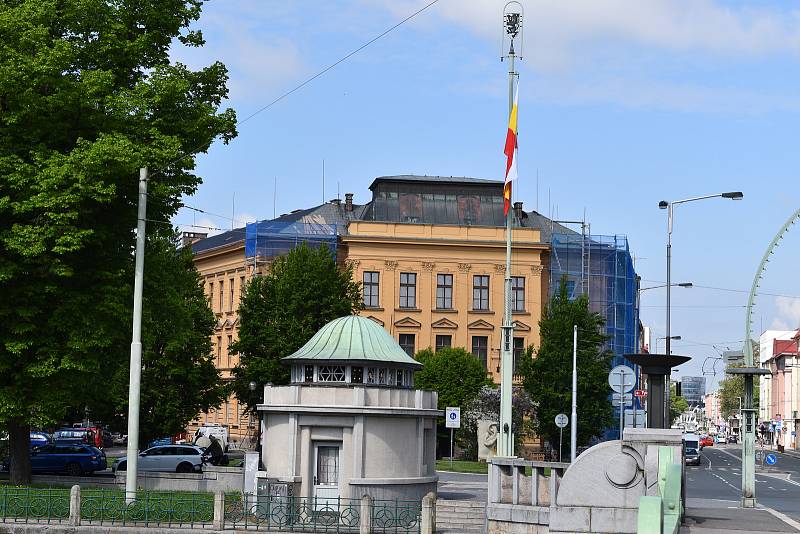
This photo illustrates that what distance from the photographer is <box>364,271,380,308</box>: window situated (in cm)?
8150

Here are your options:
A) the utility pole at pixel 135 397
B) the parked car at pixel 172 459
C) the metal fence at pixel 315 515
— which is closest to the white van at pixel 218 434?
the parked car at pixel 172 459

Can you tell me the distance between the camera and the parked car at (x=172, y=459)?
47.5 meters

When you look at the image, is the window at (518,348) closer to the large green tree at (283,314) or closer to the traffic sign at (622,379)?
the large green tree at (283,314)

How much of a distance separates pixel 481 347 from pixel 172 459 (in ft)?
120

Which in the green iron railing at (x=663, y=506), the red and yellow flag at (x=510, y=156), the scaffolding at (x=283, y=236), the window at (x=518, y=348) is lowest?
the green iron railing at (x=663, y=506)

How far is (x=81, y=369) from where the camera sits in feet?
107

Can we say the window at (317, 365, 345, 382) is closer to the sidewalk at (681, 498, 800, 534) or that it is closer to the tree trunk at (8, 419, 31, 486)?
the tree trunk at (8, 419, 31, 486)

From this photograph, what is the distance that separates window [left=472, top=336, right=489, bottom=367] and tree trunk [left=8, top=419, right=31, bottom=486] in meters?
48.3

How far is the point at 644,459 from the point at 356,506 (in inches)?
384

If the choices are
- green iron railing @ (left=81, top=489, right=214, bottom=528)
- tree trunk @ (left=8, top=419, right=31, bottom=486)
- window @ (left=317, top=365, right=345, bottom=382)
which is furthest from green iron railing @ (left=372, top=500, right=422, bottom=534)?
tree trunk @ (left=8, top=419, right=31, bottom=486)

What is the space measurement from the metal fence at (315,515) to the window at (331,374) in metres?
4.53

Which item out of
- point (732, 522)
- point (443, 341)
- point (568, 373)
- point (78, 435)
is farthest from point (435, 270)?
point (732, 522)

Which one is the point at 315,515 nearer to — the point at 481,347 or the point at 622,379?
the point at 622,379

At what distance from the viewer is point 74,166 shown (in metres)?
31.5
